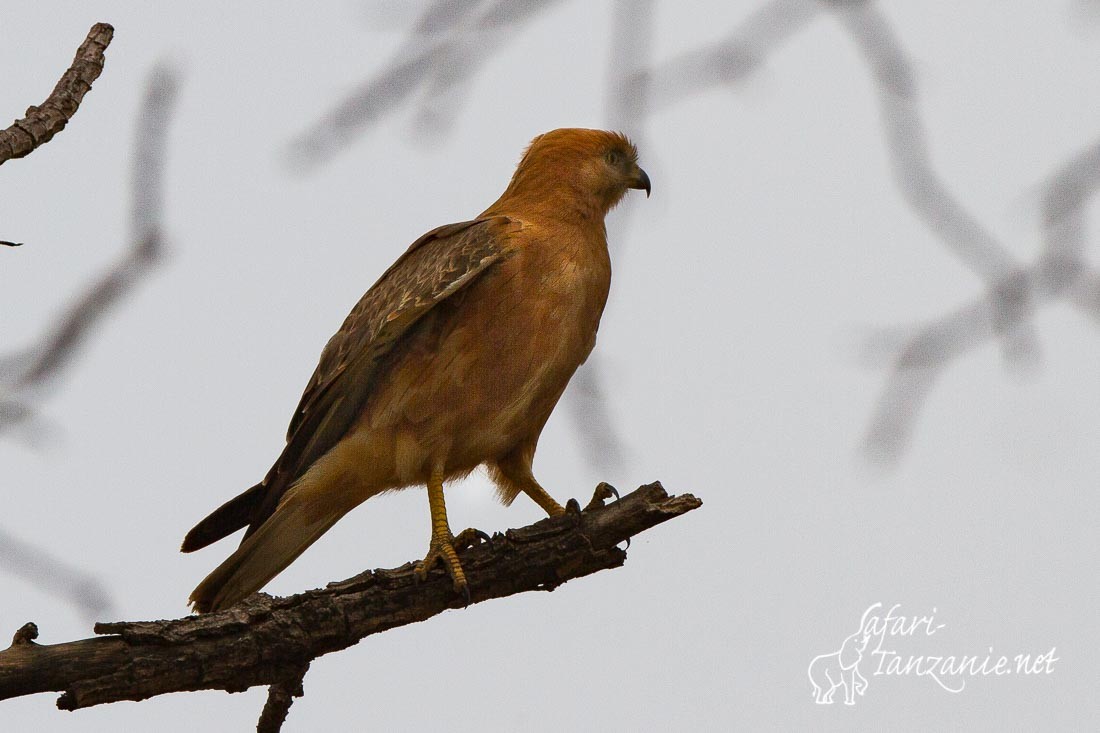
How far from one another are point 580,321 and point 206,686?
230cm

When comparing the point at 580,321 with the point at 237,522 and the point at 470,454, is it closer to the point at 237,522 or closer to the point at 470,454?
the point at 470,454

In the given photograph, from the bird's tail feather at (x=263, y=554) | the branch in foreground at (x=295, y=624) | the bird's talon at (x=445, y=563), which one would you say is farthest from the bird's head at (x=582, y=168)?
the bird's talon at (x=445, y=563)

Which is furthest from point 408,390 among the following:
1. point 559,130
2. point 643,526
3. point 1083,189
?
point 1083,189

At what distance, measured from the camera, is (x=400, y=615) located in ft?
15.9

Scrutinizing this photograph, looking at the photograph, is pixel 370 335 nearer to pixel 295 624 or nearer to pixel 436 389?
pixel 436 389

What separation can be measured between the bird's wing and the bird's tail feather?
17cm

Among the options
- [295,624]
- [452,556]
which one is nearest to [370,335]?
[452,556]

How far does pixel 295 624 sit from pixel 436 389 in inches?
52.0

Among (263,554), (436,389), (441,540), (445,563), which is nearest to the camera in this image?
(445,563)

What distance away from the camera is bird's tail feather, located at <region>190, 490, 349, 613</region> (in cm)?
564

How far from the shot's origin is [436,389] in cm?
550

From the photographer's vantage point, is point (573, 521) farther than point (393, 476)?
No

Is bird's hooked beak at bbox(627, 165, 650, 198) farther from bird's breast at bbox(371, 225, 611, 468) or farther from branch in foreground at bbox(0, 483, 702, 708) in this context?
branch in foreground at bbox(0, 483, 702, 708)

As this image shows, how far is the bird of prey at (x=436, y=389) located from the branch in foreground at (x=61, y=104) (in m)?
2.02
